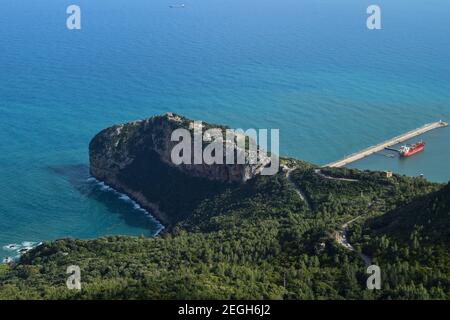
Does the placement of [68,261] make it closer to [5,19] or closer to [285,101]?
[285,101]

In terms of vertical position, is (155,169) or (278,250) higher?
(155,169)

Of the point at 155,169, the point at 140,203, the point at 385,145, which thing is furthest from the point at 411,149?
the point at 140,203

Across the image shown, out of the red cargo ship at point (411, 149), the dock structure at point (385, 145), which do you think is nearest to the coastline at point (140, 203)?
the dock structure at point (385, 145)

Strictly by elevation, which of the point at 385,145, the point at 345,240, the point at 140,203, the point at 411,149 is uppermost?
the point at 385,145

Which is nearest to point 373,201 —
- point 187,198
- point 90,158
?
point 187,198

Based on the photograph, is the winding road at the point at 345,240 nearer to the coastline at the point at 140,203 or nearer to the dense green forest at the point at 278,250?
the dense green forest at the point at 278,250

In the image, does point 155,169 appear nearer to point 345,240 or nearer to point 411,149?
point 411,149

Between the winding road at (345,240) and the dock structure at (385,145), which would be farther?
the dock structure at (385,145)
